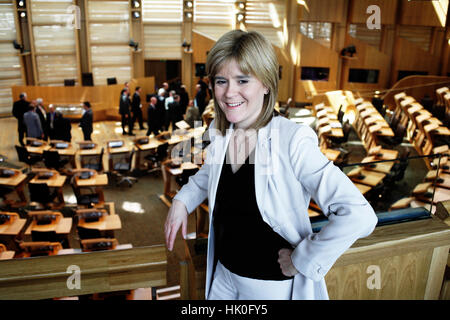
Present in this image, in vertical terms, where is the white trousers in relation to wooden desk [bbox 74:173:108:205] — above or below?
above

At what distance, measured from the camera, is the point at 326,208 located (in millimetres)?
1315

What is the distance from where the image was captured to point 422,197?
6.11 metres

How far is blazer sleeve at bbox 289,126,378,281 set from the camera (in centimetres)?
126

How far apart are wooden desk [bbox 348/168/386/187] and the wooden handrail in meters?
6.09

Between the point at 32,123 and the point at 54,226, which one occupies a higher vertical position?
the point at 32,123

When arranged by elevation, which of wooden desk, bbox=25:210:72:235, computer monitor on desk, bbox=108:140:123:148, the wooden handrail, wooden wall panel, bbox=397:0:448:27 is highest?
wooden wall panel, bbox=397:0:448:27

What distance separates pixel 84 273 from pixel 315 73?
1782cm

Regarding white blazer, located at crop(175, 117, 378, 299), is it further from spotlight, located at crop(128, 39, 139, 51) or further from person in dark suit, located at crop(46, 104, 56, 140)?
spotlight, located at crop(128, 39, 139, 51)

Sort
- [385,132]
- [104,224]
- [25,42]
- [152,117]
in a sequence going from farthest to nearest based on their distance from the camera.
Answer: [25,42]
[152,117]
[385,132]
[104,224]

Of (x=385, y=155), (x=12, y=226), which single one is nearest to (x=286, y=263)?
(x=12, y=226)

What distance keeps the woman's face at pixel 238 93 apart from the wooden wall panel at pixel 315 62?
16.8m

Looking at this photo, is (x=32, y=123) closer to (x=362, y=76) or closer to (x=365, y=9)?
(x=362, y=76)

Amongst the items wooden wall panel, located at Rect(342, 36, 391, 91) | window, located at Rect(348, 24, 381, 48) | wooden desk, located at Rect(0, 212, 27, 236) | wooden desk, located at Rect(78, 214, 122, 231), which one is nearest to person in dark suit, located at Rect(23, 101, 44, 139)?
wooden desk, located at Rect(0, 212, 27, 236)

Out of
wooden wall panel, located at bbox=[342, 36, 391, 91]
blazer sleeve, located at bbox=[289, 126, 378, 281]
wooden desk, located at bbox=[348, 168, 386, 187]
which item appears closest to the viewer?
blazer sleeve, located at bbox=[289, 126, 378, 281]
